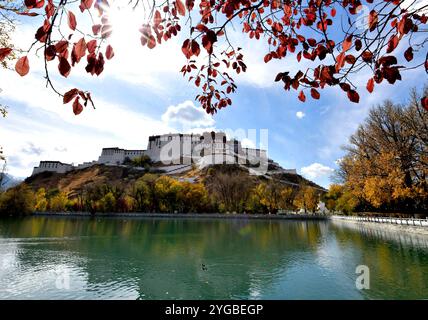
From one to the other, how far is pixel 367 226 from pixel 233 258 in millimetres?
28936

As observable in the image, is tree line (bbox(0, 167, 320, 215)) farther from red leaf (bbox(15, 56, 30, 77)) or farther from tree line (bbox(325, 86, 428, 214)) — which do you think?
red leaf (bbox(15, 56, 30, 77))

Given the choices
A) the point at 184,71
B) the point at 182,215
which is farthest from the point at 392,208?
the point at 184,71

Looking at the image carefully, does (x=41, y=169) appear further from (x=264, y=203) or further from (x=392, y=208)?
(x=392, y=208)

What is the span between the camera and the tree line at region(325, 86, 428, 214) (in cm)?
2712

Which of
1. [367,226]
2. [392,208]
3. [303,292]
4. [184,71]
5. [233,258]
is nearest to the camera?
[184,71]

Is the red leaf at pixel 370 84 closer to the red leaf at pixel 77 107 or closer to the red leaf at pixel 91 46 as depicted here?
the red leaf at pixel 91 46

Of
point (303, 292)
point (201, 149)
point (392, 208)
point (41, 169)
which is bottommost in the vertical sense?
point (303, 292)

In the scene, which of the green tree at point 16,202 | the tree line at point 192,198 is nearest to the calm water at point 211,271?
the tree line at point 192,198

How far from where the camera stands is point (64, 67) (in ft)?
5.97

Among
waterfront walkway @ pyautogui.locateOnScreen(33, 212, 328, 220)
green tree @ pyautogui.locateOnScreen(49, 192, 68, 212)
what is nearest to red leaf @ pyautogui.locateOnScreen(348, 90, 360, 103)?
waterfront walkway @ pyautogui.locateOnScreen(33, 212, 328, 220)

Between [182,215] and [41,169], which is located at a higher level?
[41,169]

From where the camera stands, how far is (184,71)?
4.14 m

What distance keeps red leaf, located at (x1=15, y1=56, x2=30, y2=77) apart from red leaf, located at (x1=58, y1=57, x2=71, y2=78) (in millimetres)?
194

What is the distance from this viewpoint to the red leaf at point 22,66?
1.73 metres
